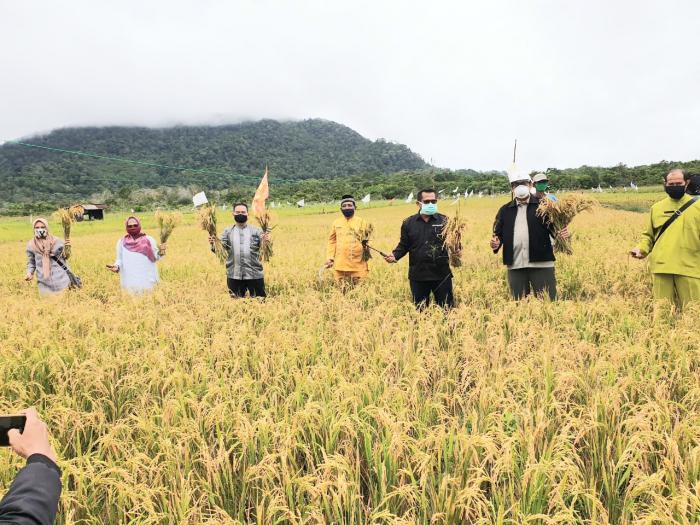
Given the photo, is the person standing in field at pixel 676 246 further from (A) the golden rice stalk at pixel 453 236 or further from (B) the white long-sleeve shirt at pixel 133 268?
(B) the white long-sleeve shirt at pixel 133 268

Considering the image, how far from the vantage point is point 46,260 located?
611cm

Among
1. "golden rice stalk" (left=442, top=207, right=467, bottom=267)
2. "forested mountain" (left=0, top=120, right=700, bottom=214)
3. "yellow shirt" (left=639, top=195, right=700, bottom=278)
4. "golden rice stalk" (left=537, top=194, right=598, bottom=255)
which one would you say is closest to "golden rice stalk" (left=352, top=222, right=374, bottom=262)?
"golden rice stalk" (left=442, top=207, right=467, bottom=267)

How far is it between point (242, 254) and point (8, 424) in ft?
14.7

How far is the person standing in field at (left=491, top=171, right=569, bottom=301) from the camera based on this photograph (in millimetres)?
4934

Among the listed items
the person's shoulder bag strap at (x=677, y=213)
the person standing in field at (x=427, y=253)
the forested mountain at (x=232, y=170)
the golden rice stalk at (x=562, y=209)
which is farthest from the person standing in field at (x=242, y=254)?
the forested mountain at (x=232, y=170)

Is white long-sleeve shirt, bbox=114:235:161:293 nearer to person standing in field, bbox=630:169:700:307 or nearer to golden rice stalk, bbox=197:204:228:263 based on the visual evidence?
golden rice stalk, bbox=197:204:228:263

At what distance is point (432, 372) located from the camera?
10.7ft

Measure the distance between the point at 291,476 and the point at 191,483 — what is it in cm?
46

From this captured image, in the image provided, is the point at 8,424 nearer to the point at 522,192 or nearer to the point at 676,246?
the point at 522,192

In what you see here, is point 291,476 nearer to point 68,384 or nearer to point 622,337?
point 68,384

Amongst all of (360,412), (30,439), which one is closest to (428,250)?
(360,412)

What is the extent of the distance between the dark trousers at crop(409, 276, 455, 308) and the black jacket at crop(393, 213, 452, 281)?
0.10 metres

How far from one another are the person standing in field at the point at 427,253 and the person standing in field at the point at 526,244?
62 centimetres

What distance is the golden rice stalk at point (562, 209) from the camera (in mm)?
4883
